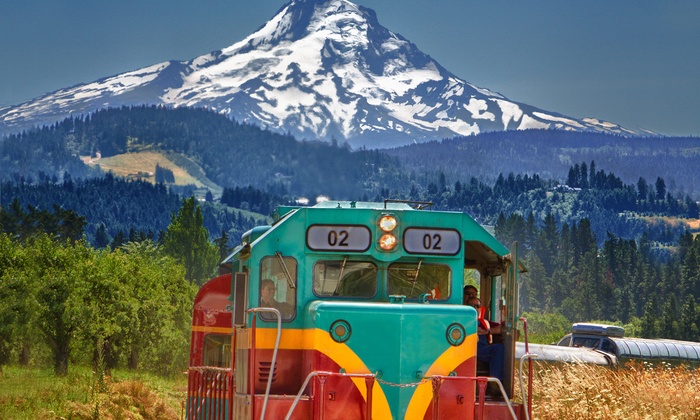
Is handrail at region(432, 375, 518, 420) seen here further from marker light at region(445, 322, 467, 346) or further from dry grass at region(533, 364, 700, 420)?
dry grass at region(533, 364, 700, 420)

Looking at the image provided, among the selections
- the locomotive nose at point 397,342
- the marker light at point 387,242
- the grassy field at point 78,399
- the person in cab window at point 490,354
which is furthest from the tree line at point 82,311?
the locomotive nose at point 397,342

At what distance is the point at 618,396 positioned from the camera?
2920 centimetres

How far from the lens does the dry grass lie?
26.7m

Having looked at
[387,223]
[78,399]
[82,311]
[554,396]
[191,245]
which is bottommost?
[78,399]

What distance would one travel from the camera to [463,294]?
58.9 feet

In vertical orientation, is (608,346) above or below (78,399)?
above

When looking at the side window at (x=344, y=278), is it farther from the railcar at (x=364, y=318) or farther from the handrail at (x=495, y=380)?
the handrail at (x=495, y=380)

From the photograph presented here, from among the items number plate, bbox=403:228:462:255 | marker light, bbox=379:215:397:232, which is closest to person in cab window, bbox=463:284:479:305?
number plate, bbox=403:228:462:255

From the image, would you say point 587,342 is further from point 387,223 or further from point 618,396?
point 387,223

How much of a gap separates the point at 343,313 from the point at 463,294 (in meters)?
2.07

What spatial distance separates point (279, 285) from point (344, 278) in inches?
37.2

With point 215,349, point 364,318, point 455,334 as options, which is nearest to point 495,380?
point 455,334

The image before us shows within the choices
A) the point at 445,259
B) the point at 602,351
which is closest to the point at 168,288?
the point at 602,351

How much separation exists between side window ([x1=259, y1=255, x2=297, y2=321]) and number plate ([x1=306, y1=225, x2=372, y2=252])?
430 mm
